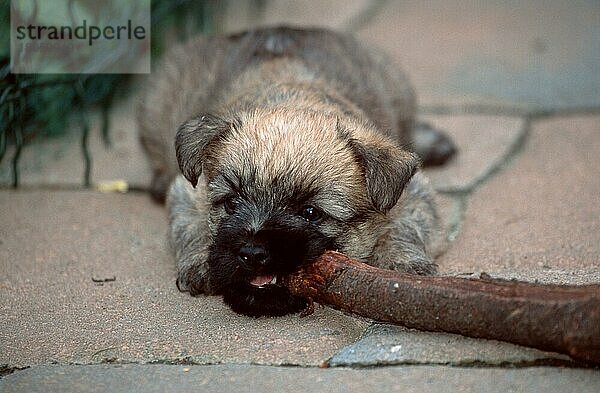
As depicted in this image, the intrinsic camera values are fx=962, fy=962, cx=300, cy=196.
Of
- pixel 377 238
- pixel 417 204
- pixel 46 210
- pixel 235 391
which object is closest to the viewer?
pixel 235 391

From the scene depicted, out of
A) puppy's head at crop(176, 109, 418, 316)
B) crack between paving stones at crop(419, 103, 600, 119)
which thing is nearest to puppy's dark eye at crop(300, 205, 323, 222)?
puppy's head at crop(176, 109, 418, 316)

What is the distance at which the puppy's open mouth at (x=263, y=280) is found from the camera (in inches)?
148

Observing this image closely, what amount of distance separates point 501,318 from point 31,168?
11.8 ft

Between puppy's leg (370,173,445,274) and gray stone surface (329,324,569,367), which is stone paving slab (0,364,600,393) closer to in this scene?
gray stone surface (329,324,569,367)

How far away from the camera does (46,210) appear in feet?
17.3

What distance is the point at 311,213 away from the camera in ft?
12.8

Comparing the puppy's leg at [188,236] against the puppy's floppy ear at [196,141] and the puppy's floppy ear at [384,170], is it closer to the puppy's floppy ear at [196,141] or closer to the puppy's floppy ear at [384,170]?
the puppy's floppy ear at [196,141]

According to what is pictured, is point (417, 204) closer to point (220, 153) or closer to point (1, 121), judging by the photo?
point (220, 153)

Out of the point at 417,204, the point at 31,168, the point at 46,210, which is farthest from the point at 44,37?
the point at 417,204

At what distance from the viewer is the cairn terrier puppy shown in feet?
12.5

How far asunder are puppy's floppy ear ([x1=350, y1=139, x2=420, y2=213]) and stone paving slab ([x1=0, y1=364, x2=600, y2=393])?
2.60 ft

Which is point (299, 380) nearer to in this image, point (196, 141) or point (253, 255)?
point (253, 255)

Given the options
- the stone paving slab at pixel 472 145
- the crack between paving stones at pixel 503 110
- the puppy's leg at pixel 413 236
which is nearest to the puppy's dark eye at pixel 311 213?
the puppy's leg at pixel 413 236

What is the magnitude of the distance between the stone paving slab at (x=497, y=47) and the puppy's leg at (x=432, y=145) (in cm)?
87
